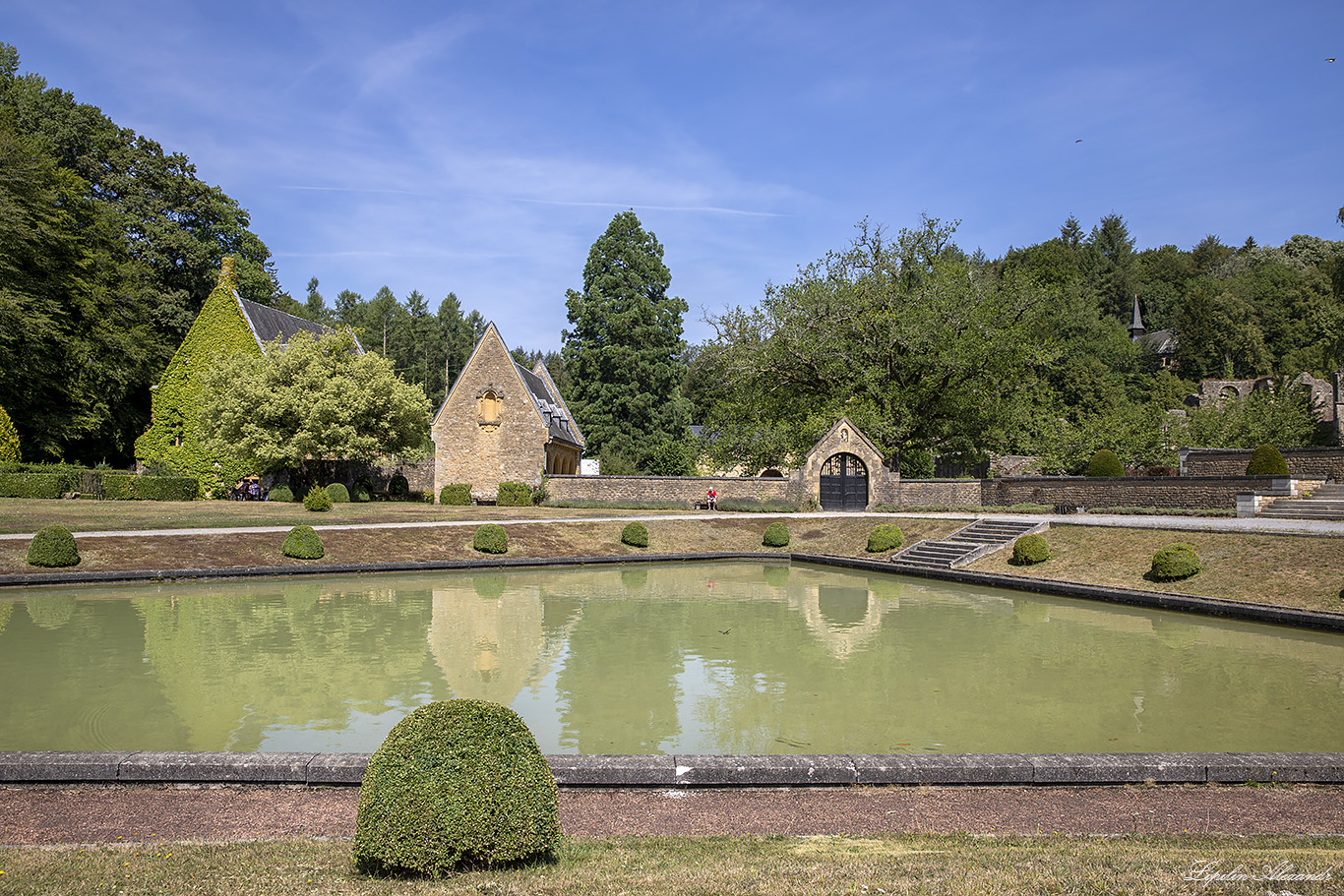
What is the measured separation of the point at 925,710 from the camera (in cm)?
992

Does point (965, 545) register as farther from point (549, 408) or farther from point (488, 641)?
point (549, 408)

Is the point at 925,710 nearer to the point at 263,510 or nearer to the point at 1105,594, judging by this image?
the point at 1105,594

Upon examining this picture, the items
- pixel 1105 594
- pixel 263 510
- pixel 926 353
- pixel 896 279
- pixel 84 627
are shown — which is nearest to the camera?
pixel 84 627

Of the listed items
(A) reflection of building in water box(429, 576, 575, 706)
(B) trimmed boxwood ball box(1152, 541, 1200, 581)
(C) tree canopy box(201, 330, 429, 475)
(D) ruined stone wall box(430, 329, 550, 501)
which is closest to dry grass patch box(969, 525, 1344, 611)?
(B) trimmed boxwood ball box(1152, 541, 1200, 581)

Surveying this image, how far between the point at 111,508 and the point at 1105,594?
103ft

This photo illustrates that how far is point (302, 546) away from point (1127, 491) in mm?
29839

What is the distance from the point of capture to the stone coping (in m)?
6.91

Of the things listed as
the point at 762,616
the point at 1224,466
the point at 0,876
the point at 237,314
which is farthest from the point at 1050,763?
the point at 237,314

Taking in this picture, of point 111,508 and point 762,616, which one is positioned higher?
point 111,508

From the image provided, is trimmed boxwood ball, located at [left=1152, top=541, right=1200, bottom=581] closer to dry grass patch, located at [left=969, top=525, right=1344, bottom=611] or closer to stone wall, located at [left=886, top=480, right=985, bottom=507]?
dry grass patch, located at [left=969, top=525, right=1344, bottom=611]

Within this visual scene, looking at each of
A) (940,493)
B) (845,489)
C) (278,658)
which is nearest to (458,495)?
(845,489)

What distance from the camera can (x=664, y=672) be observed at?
38.9 feet

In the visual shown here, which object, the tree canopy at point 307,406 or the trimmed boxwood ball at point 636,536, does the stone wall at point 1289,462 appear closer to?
the trimmed boxwood ball at point 636,536

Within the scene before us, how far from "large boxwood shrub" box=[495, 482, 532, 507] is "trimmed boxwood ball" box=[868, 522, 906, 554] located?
17.5 meters
